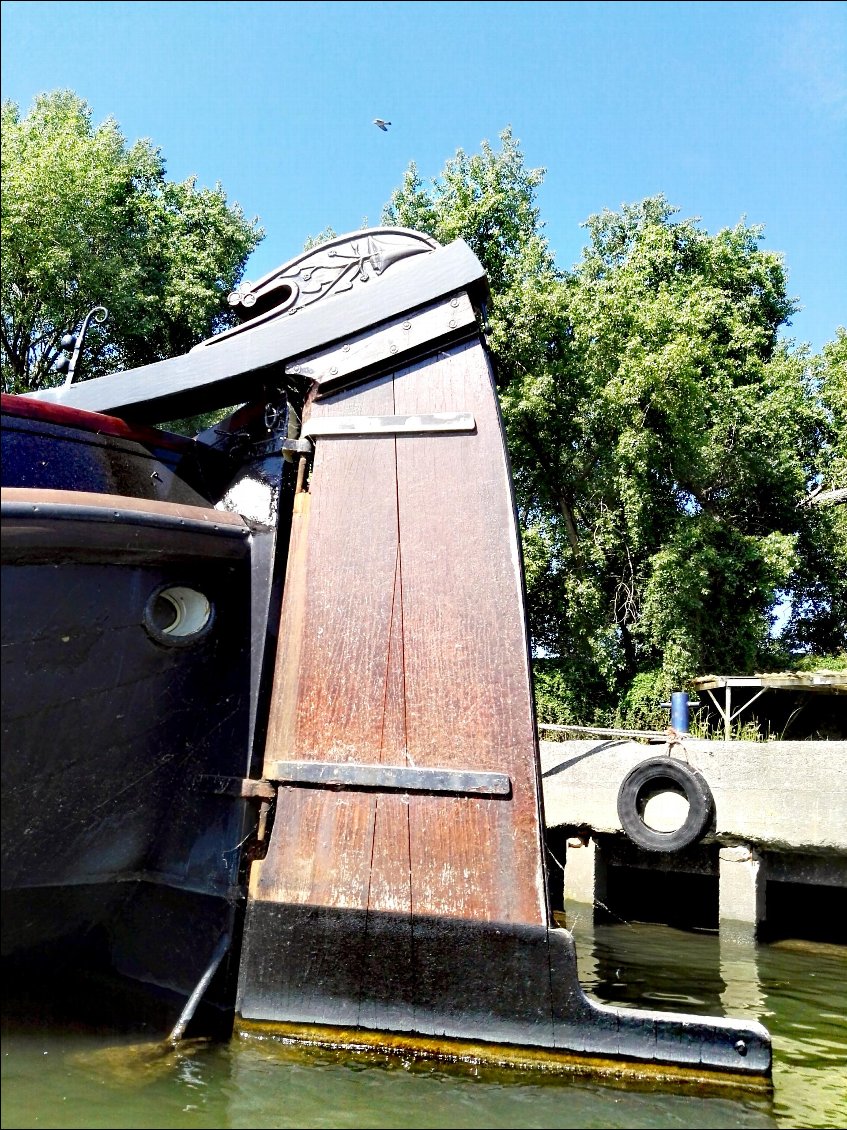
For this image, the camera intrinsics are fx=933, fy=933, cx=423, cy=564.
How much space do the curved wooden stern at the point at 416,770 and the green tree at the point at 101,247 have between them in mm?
17147

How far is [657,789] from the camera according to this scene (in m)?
6.92

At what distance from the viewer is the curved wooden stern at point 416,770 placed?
11.1 feet

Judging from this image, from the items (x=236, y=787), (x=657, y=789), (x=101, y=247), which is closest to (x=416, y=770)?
(x=236, y=787)

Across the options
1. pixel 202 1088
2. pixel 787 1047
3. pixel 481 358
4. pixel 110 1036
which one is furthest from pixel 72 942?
pixel 787 1047

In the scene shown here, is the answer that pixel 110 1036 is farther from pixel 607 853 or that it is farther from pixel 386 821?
pixel 607 853

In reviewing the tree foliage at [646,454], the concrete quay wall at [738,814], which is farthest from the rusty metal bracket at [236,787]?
the tree foliage at [646,454]

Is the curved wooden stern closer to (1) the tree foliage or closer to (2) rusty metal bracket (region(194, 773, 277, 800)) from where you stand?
(2) rusty metal bracket (region(194, 773, 277, 800))

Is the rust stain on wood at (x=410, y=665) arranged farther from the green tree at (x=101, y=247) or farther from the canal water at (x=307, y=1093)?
the green tree at (x=101, y=247)

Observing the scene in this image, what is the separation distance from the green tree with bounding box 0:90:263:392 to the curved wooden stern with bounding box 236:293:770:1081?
56.3 ft

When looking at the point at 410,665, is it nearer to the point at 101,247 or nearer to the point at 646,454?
the point at 646,454

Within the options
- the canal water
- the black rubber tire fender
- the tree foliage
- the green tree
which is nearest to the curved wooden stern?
the canal water

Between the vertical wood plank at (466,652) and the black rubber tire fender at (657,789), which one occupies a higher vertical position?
the vertical wood plank at (466,652)

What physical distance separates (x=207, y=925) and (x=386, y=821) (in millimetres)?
807

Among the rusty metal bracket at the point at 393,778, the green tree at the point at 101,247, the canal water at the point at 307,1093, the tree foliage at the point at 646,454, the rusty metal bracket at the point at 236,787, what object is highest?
the green tree at the point at 101,247
